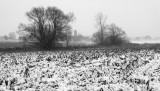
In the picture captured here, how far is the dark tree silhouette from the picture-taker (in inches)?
1154

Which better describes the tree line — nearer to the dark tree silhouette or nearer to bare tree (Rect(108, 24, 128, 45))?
the dark tree silhouette

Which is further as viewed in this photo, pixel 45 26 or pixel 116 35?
pixel 116 35

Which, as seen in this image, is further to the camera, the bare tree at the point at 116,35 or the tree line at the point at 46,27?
the bare tree at the point at 116,35

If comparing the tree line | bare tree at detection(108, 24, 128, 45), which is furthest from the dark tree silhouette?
bare tree at detection(108, 24, 128, 45)

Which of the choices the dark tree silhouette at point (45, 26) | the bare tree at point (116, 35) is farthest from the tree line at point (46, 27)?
the bare tree at point (116, 35)

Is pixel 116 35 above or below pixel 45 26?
below

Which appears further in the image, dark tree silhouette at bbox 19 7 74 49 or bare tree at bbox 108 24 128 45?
bare tree at bbox 108 24 128 45

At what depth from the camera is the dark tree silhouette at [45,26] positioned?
29.3 metres

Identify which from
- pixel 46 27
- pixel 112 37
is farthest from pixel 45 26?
pixel 112 37

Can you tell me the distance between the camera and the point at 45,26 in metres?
30.3

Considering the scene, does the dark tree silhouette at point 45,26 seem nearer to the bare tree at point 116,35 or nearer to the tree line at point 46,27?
the tree line at point 46,27

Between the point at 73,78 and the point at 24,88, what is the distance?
2.06m

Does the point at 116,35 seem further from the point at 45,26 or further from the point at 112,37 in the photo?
the point at 45,26

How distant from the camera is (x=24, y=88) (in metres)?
5.93
